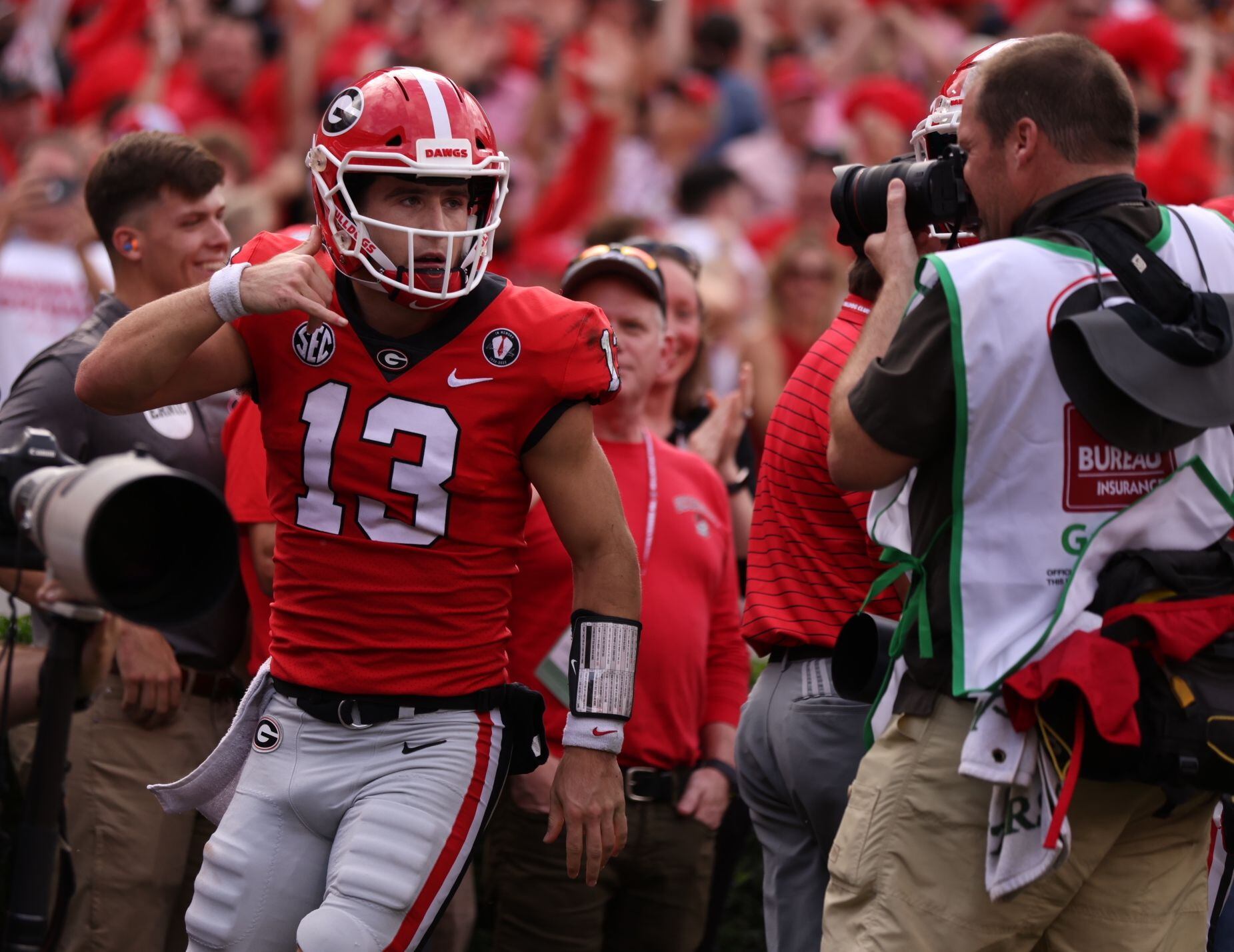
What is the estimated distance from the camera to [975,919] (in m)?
2.99

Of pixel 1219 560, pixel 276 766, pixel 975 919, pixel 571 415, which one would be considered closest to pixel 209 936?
pixel 276 766

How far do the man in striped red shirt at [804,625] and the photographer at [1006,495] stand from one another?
458 millimetres

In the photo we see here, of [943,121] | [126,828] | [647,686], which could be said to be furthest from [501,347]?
[126,828]

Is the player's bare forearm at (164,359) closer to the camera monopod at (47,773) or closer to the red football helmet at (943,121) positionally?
the camera monopod at (47,773)

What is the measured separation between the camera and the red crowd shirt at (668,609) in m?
4.35

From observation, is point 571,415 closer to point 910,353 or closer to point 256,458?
point 910,353

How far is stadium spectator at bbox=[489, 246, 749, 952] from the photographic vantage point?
14.2 ft

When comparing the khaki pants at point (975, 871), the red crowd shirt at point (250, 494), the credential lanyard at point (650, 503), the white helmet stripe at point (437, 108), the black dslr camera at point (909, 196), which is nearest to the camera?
the khaki pants at point (975, 871)

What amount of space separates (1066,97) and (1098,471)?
712 millimetres

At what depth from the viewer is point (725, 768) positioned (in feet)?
15.0

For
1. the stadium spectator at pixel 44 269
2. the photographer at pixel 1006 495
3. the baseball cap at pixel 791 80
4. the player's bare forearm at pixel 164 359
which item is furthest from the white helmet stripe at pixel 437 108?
the baseball cap at pixel 791 80

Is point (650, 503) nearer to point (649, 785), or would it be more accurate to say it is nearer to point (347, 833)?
point (649, 785)

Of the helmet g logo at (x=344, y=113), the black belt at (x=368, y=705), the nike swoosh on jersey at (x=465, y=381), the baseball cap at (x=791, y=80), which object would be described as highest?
the baseball cap at (x=791, y=80)

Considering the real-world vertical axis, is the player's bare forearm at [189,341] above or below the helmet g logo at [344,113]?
below
